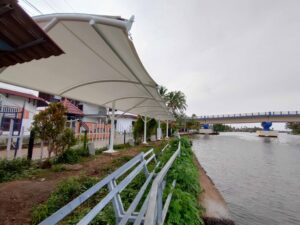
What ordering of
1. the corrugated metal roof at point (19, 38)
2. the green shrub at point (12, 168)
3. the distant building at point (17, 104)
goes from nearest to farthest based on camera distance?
the corrugated metal roof at point (19, 38) < the green shrub at point (12, 168) < the distant building at point (17, 104)

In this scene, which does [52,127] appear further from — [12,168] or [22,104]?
[22,104]

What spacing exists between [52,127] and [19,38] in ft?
16.3

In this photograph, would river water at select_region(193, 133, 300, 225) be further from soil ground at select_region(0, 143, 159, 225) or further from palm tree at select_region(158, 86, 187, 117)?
palm tree at select_region(158, 86, 187, 117)

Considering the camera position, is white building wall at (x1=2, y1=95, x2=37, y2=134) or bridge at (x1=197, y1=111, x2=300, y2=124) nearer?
white building wall at (x1=2, y1=95, x2=37, y2=134)

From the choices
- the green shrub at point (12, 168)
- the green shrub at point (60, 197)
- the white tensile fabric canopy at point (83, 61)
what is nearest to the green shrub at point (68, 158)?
the green shrub at point (12, 168)

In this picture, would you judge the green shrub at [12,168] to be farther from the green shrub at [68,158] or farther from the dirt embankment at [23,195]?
the green shrub at [68,158]

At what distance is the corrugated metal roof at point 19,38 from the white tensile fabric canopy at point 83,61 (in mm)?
764

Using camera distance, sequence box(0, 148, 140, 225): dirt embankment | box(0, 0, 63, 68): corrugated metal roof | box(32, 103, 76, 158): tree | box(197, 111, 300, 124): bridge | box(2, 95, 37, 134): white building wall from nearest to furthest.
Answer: box(0, 0, 63, 68): corrugated metal roof < box(0, 148, 140, 225): dirt embankment < box(32, 103, 76, 158): tree < box(2, 95, 37, 134): white building wall < box(197, 111, 300, 124): bridge

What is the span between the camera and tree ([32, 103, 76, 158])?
6703mm

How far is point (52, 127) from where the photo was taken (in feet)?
22.2

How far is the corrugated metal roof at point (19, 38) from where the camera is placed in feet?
6.54

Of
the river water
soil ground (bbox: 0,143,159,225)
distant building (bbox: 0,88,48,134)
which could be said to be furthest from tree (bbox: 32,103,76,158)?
the river water

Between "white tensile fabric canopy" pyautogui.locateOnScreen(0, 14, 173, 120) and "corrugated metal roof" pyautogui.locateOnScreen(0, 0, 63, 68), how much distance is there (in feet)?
2.51

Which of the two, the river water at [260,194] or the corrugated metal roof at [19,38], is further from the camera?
the river water at [260,194]
